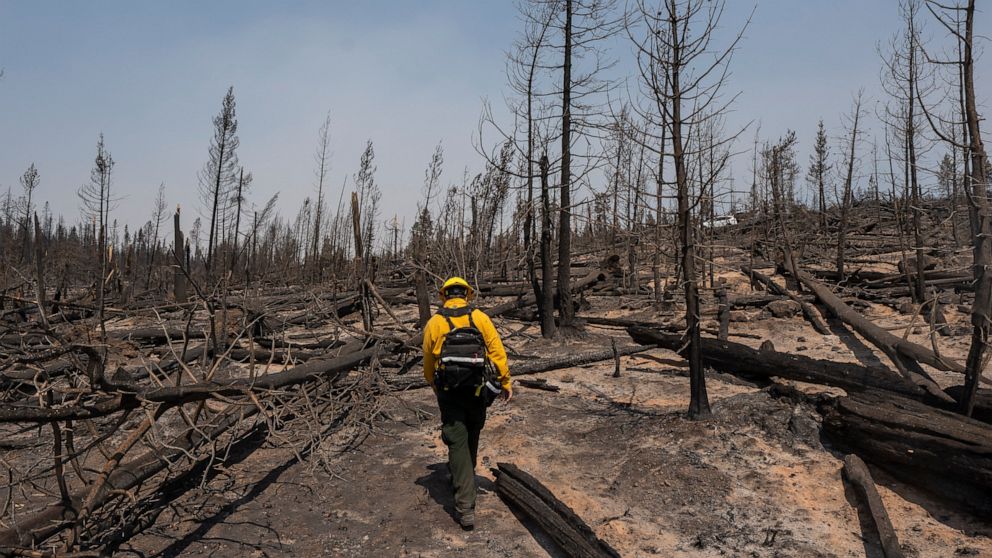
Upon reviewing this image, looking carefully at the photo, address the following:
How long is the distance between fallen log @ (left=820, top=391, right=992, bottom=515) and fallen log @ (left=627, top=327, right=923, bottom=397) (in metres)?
0.88

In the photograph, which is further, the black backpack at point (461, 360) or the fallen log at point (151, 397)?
the black backpack at point (461, 360)

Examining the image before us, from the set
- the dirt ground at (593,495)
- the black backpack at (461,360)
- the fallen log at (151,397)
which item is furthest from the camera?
the black backpack at (461,360)

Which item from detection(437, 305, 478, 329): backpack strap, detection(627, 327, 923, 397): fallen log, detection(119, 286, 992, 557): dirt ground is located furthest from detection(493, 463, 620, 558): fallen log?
detection(627, 327, 923, 397): fallen log

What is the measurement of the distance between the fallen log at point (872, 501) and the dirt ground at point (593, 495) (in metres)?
0.13

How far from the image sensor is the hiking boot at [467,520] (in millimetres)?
4406

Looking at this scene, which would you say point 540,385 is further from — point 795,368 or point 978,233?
point 978,233

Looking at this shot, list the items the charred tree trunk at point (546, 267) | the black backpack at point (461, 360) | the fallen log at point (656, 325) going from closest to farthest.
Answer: the black backpack at point (461, 360)
the fallen log at point (656, 325)
the charred tree trunk at point (546, 267)

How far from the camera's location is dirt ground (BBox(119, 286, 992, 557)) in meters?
4.21

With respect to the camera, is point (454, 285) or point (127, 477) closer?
point (127, 477)

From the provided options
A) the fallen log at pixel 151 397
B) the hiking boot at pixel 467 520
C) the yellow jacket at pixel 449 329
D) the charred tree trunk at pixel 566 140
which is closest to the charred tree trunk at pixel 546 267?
the charred tree trunk at pixel 566 140

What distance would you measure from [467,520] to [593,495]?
1.19 metres

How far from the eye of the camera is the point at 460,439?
4.56m

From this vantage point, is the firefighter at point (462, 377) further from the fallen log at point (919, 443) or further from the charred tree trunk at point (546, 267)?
the charred tree trunk at point (546, 267)

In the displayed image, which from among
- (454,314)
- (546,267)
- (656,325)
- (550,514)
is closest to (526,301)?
(546,267)
